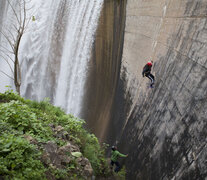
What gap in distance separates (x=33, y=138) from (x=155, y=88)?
387cm

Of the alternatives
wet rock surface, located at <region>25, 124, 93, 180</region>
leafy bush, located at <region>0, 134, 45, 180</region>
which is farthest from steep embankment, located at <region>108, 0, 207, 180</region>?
leafy bush, located at <region>0, 134, 45, 180</region>

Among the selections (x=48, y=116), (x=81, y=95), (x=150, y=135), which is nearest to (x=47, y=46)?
(x=81, y=95)

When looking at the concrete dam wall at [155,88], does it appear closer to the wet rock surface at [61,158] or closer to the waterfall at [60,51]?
the waterfall at [60,51]

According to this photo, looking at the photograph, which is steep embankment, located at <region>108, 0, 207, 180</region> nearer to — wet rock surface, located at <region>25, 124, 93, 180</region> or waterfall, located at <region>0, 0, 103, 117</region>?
wet rock surface, located at <region>25, 124, 93, 180</region>

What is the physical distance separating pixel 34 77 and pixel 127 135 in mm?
8541

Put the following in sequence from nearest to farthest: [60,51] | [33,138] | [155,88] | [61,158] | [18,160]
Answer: [18,160] < [33,138] < [61,158] < [155,88] < [60,51]

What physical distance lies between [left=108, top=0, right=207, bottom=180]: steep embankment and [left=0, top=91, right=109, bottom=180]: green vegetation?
1.53 metres

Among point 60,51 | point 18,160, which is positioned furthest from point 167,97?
point 60,51

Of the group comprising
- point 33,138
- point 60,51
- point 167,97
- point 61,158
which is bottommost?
point 61,158

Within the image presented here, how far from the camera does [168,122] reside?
18.0ft

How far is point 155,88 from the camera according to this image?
6766 mm

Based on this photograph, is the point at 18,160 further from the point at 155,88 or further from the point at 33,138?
the point at 155,88

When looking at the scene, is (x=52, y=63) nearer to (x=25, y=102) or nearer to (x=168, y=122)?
(x=25, y=102)

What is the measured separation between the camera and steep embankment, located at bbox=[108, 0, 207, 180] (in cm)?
449
